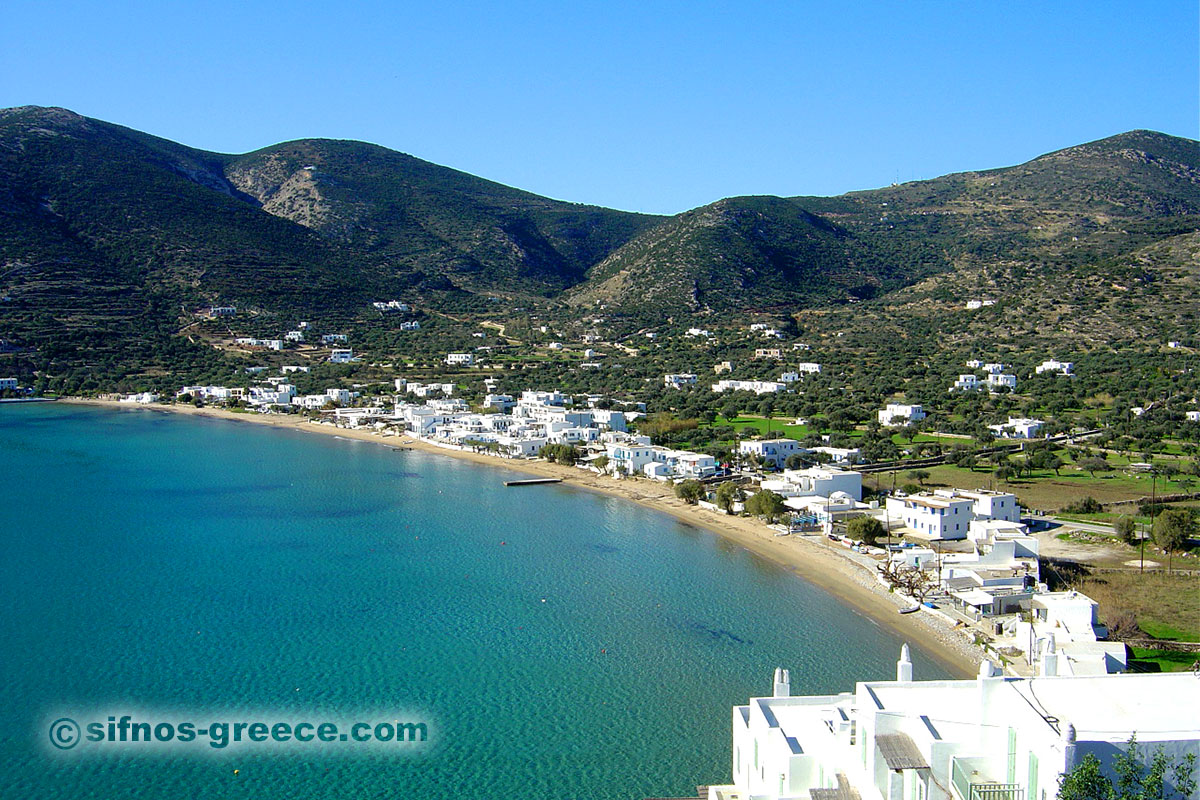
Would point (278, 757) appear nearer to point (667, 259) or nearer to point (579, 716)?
point (579, 716)

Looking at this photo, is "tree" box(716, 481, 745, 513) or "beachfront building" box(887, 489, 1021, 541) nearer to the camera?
"beachfront building" box(887, 489, 1021, 541)

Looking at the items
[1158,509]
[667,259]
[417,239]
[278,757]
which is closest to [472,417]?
[1158,509]

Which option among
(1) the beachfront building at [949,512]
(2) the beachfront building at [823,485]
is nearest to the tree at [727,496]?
(2) the beachfront building at [823,485]

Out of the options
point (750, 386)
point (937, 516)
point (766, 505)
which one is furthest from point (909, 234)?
point (937, 516)

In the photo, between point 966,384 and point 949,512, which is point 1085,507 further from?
point 966,384

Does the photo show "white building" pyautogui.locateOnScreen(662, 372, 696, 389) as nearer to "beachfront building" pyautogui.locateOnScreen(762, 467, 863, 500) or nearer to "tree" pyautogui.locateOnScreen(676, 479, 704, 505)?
"tree" pyautogui.locateOnScreen(676, 479, 704, 505)

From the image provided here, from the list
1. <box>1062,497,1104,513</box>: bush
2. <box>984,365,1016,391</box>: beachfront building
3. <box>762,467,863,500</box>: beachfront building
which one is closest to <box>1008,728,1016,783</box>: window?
<box>762,467,863,500</box>: beachfront building
